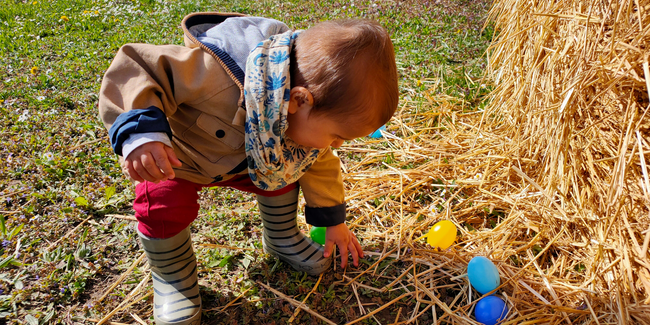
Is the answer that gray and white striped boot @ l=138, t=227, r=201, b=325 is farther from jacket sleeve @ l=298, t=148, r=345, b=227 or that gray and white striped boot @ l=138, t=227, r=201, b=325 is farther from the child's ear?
the child's ear

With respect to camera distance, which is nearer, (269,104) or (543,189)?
(269,104)

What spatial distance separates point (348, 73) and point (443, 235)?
3.82 ft

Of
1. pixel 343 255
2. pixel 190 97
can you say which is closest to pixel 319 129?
pixel 190 97

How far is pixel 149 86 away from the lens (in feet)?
4.52

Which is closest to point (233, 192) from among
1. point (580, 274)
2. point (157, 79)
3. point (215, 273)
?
point (215, 273)

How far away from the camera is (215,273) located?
210 centimetres

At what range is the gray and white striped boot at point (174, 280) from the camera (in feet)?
5.83

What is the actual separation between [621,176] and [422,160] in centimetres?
123

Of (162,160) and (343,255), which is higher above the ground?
(162,160)

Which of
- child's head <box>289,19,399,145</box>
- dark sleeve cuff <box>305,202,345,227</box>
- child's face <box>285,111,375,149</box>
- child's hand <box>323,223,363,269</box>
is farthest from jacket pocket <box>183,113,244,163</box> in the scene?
child's hand <box>323,223,363,269</box>

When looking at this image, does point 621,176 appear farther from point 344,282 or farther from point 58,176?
point 58,176

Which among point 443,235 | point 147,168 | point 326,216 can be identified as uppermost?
point 147,168

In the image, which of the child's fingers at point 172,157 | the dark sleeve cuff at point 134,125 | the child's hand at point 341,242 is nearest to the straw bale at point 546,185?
the child's hand at point 341,242

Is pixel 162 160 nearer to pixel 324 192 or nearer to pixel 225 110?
pixel 225 110
